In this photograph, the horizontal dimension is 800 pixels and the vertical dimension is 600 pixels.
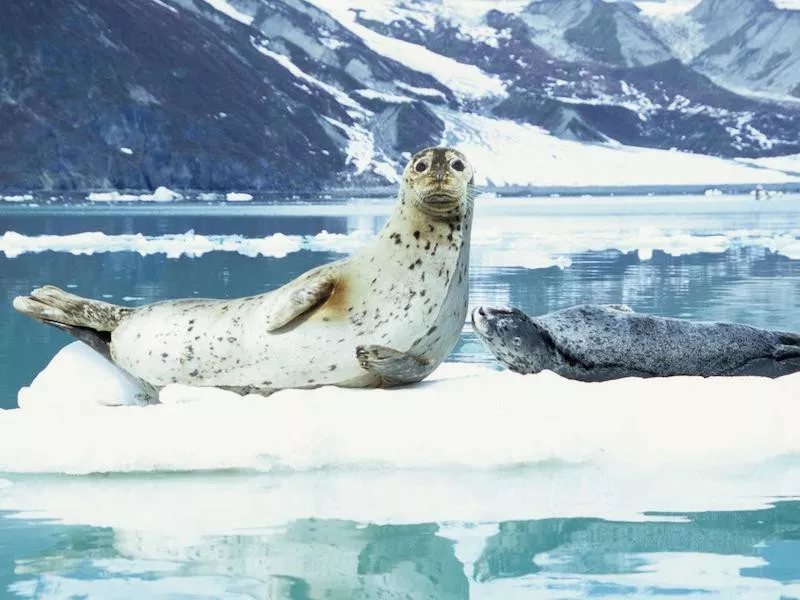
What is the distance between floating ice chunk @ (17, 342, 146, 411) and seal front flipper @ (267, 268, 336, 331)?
3.11ft

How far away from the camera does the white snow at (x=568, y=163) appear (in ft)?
395

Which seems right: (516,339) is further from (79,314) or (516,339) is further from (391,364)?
(79,314)

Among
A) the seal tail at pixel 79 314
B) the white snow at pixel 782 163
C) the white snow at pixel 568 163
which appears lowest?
the seal tail at pixel 79 314

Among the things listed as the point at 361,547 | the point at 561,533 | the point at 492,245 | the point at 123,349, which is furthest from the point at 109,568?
the point at 492,245

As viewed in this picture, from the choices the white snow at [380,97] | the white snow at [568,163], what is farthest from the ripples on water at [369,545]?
the white snow at [380,97]

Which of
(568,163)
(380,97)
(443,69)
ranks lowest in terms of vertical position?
(568,163)

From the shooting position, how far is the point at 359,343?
18.3 feet

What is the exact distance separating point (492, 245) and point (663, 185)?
9851cm

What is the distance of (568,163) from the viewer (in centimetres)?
12731

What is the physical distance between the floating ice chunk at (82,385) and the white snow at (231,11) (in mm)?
172881

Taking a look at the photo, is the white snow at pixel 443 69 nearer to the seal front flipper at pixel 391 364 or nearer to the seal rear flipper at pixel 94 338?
the seal rear flipper at pixel 94 338

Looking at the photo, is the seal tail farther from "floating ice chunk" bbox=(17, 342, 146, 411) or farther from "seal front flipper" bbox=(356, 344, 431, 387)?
"seal front flipper" bbox=(356, 344, 431, 387)

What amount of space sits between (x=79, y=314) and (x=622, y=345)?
2893 mm

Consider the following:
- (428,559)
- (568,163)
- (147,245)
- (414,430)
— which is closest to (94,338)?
(414,430)
